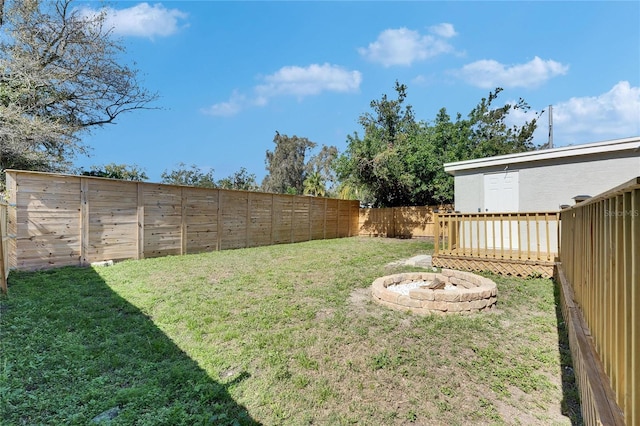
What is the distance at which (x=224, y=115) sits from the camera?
28359 mm

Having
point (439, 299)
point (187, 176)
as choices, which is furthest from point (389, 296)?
point (187, 176)

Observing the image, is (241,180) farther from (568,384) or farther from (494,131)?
(568,384)

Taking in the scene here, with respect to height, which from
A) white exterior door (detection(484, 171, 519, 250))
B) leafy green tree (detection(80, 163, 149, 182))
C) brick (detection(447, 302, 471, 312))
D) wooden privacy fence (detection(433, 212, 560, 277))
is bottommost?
brick (detection(447, 302, 471, 312))

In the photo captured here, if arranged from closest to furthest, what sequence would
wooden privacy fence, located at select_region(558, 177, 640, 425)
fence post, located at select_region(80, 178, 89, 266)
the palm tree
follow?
wooden privacy fence, located at select_region(558, 177, 640, 425), fence post, located at select_region(80, 178, 89, 266), the palm tree

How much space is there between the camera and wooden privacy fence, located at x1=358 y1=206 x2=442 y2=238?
1597cm

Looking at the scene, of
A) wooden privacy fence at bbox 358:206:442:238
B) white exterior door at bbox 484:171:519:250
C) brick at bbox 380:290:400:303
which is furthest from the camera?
wooden privacy fence at bbox 358:206:442:238

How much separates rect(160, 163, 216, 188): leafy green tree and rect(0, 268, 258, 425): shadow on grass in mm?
17369

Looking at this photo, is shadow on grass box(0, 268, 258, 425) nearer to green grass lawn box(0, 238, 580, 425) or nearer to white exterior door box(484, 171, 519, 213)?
green grass lawn box(0, 238, 580, 425)

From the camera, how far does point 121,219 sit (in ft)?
25.1

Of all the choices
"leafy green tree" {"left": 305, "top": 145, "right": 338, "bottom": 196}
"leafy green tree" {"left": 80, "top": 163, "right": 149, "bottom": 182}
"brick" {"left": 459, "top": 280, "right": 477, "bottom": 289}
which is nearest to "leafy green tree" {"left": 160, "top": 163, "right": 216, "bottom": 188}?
"leafy green tree" {"left": 80, "top": 163, "right": 149, "bottom": 182}

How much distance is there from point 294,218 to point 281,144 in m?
20.5

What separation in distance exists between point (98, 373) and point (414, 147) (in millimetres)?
15044

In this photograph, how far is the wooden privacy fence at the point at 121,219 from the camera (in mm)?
6223

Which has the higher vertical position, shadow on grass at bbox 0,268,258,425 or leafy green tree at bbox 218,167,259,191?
leafy green tree at bbox 218,167,259,191
